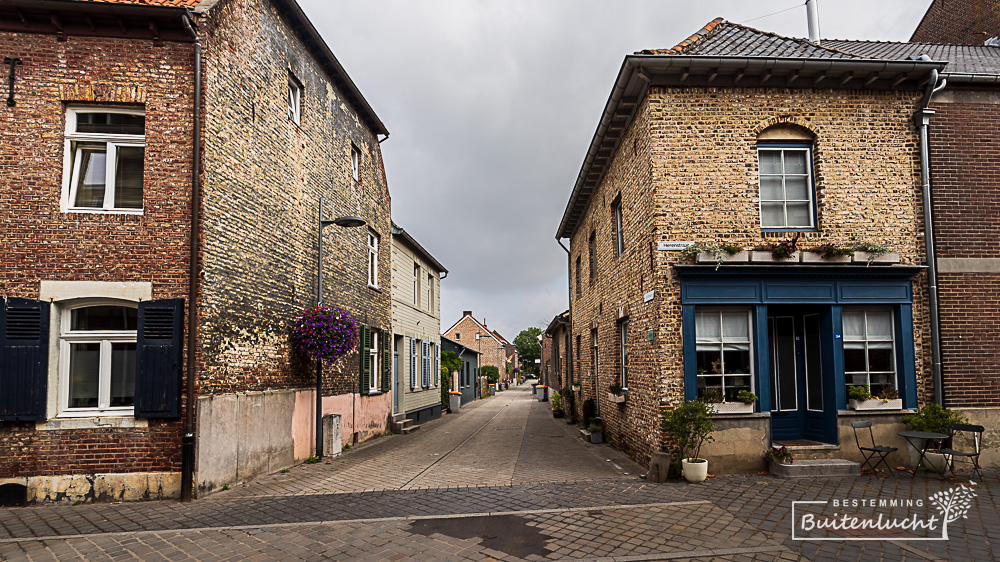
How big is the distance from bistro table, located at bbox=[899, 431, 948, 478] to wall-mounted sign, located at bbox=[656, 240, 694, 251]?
430 cm

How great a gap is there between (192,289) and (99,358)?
170cm

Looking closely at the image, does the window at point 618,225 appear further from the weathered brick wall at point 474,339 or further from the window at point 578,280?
the weathered brick wall at point 474,339

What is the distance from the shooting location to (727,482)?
884cm

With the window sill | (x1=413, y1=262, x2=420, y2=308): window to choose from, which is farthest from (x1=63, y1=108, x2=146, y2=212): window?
(x1=413, y1=262, x2=420, y2=308): window

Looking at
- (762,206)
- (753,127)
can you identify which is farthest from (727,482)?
(753,127)

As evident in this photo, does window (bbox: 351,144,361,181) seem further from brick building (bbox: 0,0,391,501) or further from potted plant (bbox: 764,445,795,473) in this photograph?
potted plant (bbox: 764,445,795,473)

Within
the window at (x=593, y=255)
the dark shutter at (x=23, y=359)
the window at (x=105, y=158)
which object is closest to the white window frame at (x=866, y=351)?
the window at (x=593, y=255)

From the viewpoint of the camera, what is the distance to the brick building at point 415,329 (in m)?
19.4

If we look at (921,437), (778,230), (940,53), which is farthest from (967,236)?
(940,53)

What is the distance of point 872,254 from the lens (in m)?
9.78

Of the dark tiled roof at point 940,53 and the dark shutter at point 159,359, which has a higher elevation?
the dark tiled roof at point 940,53

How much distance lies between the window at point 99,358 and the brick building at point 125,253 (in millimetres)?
18

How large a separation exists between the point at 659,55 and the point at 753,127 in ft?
6.81

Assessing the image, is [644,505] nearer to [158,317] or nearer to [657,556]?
[657,556]
